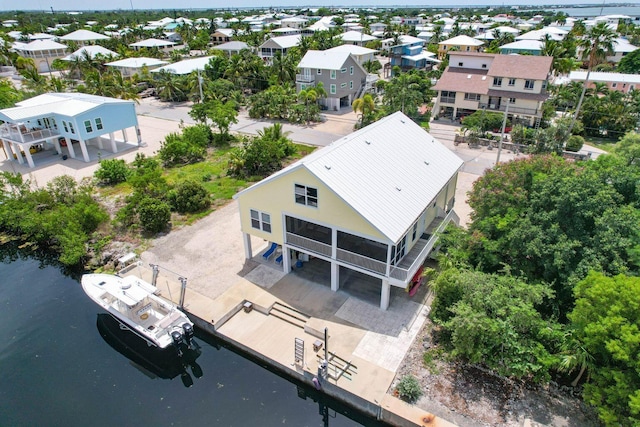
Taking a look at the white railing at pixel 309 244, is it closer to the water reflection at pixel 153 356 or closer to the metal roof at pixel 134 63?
the water reflection at pixel 153 356

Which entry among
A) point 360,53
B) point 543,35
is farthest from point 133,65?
point 543,35

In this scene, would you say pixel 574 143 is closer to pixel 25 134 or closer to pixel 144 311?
pixel 144 311

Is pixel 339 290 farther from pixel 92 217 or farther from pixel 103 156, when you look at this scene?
pixel 103 156

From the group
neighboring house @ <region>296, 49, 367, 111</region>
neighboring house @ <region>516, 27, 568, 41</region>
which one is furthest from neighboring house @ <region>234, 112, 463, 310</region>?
neighboring house @ <region>516, 27, 568, 41</region>

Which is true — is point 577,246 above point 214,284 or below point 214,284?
above

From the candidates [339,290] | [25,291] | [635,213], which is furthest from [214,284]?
[635,213]

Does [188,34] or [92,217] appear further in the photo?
[188,34]
